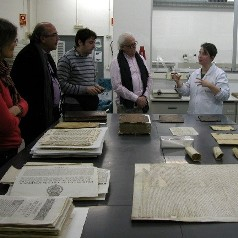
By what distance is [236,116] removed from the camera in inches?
162

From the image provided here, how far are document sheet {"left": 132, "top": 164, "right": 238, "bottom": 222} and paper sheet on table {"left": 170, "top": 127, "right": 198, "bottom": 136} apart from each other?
2.03 feet

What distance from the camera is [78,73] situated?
3.23 meters

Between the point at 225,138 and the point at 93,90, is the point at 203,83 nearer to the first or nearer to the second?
the point at 93,90

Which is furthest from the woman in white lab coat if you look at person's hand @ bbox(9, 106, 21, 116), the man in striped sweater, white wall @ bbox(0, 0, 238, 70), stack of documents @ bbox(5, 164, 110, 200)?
stack of documents @ bbox(5, 164, 110, 200)

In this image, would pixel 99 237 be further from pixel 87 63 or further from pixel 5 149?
pixel 87 63

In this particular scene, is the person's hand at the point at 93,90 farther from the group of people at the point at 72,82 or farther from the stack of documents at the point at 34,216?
the stack of documents at the point at 34,216

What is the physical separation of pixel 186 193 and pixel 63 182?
416 mm

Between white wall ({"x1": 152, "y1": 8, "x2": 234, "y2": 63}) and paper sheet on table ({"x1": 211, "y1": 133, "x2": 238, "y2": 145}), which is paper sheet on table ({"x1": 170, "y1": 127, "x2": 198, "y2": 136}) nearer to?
paper sheet on table ({"x1": 211, "y1": 133, "x2": 238, "y2": 145})

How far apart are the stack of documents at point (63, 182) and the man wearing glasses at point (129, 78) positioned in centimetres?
202

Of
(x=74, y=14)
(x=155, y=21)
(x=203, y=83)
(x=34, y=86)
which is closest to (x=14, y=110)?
(x=34, y=86)

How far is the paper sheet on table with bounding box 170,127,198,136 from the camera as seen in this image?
2.04 m

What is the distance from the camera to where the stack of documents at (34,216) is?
0.86 m

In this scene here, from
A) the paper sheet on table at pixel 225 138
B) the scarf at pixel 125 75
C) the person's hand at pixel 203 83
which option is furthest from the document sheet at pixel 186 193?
the scarf at pixel 125 75

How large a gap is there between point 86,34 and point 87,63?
26cm
